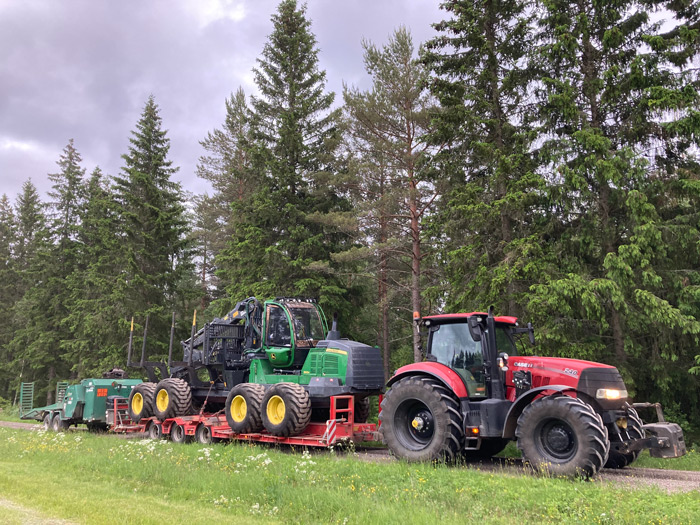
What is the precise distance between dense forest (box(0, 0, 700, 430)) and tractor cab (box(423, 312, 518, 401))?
3.52 meters

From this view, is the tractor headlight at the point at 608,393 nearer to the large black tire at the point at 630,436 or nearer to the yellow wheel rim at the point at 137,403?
the large black tire at the point at 630,436

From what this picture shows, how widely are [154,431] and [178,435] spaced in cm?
137

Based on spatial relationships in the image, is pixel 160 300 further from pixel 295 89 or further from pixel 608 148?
pixel 608 148

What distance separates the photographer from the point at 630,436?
8266mm

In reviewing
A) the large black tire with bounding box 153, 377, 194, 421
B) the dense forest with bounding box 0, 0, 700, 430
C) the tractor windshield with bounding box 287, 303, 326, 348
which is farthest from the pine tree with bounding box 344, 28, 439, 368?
the large black tire with bounding box 153, 377, 194, 421

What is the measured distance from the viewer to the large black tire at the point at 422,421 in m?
8.92

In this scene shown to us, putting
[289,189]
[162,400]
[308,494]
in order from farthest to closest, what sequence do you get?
[289,189]
[162,400]
[308,494]

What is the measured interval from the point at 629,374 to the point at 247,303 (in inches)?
382

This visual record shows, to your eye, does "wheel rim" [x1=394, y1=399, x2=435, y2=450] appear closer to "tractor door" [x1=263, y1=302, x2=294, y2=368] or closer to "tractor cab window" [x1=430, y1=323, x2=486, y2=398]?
"tractor cab window" [x1=430, y1=323, x2=486, y2=398]

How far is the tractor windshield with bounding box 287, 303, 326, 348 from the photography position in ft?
43.9

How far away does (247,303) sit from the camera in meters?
14.3

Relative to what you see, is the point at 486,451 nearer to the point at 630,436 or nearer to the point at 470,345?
the point at 470,345

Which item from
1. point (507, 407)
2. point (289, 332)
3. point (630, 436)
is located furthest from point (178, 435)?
point (630, 436)

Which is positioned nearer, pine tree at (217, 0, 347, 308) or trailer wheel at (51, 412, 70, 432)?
trailer wheel at (51, 412, 70, 432)
